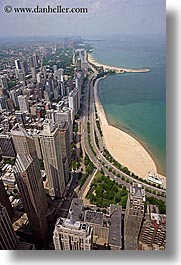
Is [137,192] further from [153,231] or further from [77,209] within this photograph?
[77,209]

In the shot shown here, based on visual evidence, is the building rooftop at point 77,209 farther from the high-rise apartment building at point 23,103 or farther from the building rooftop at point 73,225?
the high-rise apartment building at point 23,103

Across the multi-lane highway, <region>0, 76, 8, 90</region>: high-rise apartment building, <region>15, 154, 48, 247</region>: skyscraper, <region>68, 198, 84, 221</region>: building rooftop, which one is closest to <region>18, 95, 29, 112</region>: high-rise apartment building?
<region>0, 76, 8, 90</region>: high-rise apartment building

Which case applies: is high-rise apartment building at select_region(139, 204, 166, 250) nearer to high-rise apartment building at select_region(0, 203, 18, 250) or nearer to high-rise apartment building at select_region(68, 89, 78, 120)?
high-rise apartment building at select_region(0, 203, 18, 250)

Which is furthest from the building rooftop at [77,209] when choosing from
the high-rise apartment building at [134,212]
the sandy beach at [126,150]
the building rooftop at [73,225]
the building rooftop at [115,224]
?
the sandy beach at [126,150]

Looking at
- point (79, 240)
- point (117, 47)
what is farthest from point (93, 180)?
point (117, 47)

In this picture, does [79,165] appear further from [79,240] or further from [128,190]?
[79,240]

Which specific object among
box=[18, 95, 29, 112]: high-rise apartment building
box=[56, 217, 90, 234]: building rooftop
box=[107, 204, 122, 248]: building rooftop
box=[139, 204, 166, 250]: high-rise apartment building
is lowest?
box=[107, 204, 122, 248]: building rooftop
